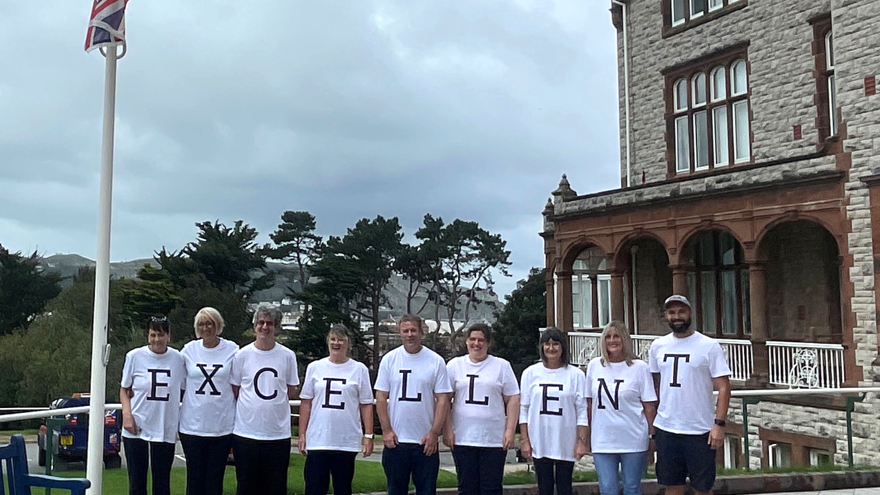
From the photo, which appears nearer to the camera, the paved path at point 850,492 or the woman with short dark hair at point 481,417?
the woman with short dark hair at point 481,417

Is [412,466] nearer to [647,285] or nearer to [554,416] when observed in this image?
[554,416]

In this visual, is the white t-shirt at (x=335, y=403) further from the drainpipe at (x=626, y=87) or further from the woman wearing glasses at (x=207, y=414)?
the drainpipe at (x=626, y=87)

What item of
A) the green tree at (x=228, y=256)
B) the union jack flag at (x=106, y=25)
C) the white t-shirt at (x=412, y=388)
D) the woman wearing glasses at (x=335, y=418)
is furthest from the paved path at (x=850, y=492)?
the green tree at (x=228, y=256)

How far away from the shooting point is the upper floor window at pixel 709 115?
1788 centimetres

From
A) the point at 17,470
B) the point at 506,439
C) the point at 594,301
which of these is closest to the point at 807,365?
the point at 594,301

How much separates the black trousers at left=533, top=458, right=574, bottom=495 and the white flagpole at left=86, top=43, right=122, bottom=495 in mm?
2802

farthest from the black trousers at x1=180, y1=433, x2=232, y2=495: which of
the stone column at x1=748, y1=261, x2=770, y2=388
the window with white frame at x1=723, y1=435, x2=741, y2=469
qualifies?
the stone column at x1=748, y1=261, x2=770, y2=388

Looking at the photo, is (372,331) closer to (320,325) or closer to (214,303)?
(320,325)

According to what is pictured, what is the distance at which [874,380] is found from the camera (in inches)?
521

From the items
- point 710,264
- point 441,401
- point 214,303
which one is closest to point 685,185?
point 710,264

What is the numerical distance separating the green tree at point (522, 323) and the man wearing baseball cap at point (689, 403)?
48.6 metres

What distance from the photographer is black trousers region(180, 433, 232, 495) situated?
583cm

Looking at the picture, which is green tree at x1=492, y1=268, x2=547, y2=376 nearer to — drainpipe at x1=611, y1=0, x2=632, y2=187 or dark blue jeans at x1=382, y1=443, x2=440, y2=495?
drainpipe at x1=611, y1=0, x2=632, y2=187

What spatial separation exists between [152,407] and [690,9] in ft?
53.8
